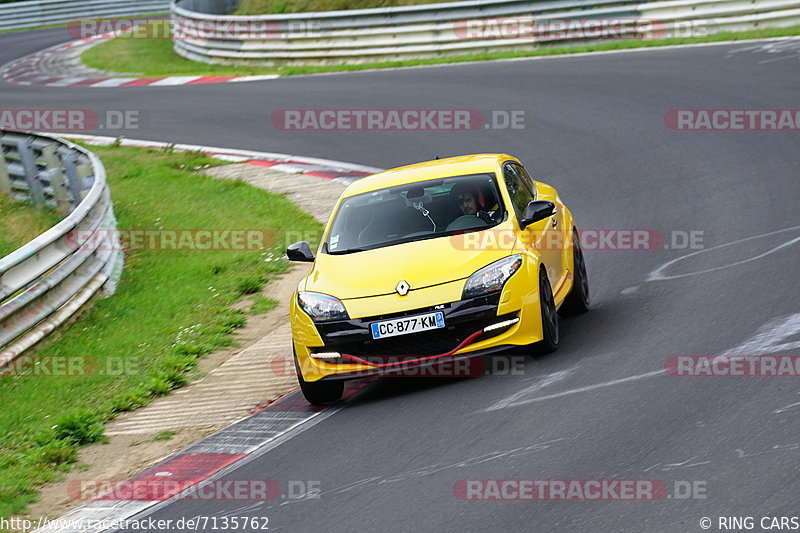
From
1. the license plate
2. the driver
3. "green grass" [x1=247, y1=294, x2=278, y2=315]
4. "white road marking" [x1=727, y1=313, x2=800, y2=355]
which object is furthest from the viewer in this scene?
"green grass" [x1=247, y1=294, x2=278, y2=315]

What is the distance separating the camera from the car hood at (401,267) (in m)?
8.47

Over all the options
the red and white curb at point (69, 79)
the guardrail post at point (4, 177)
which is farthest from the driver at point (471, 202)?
the red and white curb at point (69, 79)

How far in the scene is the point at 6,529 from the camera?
701 centimetres

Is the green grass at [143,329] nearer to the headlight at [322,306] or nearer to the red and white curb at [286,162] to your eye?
the red and white curb at [286,162]

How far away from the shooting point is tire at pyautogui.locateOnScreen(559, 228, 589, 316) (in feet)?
32.8

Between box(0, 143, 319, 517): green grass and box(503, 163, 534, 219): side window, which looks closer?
box(0, 143, 319, 517): green grass

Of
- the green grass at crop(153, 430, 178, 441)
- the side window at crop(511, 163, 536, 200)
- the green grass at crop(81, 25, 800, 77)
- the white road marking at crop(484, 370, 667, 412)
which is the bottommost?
the green grass at crop(81, 25, 800, 77)

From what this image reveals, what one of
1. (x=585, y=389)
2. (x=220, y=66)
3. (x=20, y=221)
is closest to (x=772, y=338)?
(x=585, y=389)

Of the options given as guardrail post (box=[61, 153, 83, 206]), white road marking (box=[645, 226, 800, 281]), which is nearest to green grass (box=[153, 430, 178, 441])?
white road marking (box=[645, 226, 800, 281])

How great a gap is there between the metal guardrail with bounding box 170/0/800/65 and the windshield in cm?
1561

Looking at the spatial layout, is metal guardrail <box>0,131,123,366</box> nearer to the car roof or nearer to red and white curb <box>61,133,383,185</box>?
the car roof

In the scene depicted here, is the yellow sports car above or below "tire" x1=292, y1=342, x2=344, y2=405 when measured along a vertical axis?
above

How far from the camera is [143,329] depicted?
11141 millimetres

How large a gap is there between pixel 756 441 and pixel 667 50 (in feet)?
58.1
